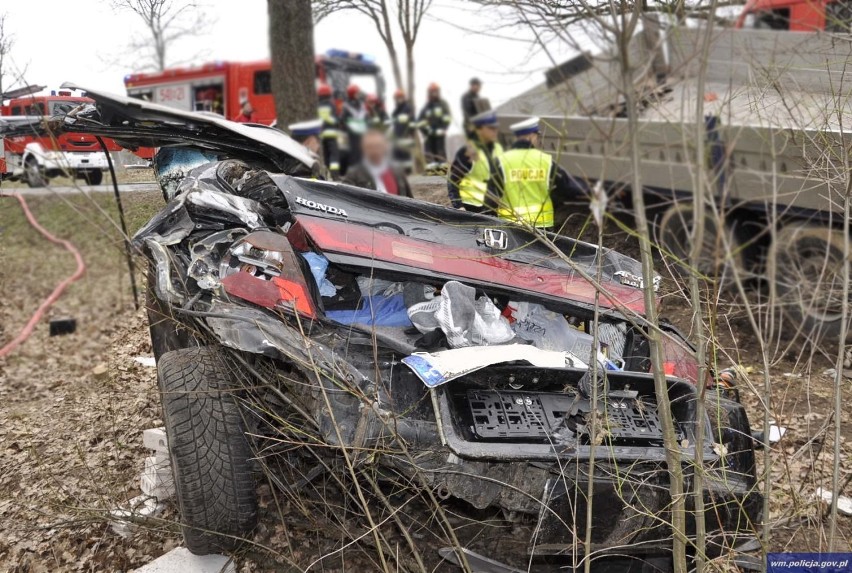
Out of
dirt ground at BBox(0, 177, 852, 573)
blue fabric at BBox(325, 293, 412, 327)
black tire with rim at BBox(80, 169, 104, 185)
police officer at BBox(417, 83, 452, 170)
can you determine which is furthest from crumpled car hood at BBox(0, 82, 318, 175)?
police officer at BBox(417, 83, 452, 170)

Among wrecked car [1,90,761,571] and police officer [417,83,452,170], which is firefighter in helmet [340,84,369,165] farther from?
wrecked car [1,90,761,571]

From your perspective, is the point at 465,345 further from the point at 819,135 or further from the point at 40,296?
the point at 40,296

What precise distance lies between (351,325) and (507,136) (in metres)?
6.23

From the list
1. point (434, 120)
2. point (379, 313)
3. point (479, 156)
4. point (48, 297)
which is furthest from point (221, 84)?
point (379, 313)

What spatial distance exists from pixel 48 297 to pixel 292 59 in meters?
3.99

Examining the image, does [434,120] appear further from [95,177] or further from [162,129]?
[162,129]

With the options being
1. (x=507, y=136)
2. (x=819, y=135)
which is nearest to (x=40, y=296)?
(x=507, y=136)

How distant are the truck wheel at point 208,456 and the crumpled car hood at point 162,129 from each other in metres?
1.30

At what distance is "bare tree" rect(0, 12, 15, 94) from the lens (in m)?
4.63

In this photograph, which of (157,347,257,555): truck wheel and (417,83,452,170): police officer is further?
(417,83,452,170): police officer

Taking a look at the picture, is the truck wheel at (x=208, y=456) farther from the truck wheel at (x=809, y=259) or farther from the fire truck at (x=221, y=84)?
the fire truck at (x=221, y=84)

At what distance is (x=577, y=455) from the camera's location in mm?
2795

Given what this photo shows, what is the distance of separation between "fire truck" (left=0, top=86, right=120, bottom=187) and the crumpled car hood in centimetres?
6

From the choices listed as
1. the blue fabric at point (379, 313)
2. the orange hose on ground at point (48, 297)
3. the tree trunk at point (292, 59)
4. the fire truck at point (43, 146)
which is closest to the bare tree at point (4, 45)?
the fire truck at point (43, 146)
